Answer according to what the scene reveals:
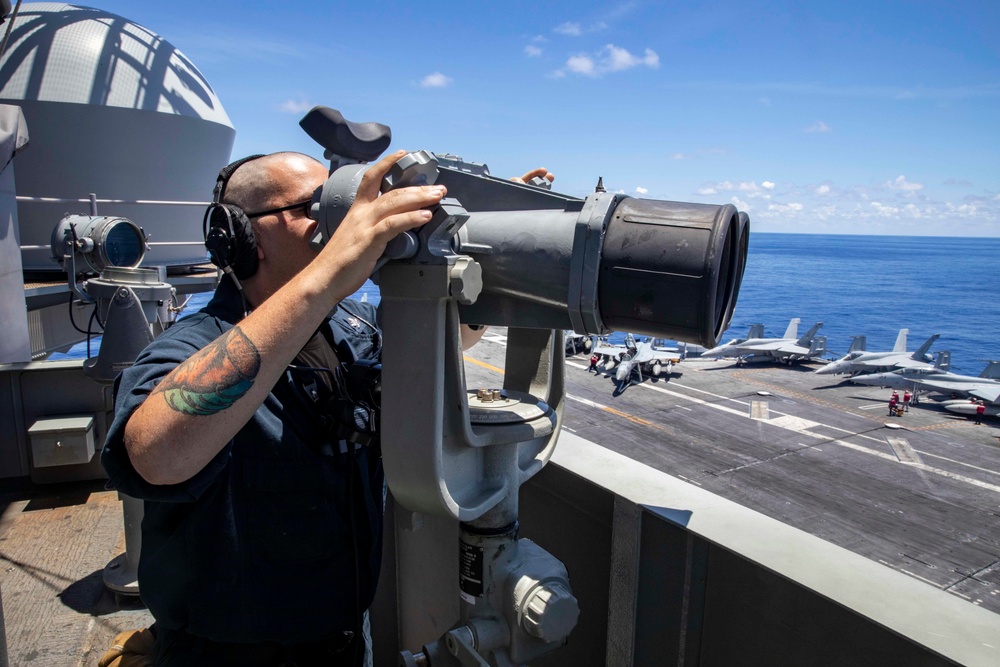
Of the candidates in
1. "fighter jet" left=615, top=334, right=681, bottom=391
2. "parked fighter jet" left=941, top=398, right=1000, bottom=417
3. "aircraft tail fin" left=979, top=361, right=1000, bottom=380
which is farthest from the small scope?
"aircraft tail fin" left=979, top=361, right=1000, bottom=380

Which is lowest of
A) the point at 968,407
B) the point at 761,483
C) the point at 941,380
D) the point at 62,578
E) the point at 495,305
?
the point at 761,483

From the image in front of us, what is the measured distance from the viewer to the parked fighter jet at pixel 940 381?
27906mm

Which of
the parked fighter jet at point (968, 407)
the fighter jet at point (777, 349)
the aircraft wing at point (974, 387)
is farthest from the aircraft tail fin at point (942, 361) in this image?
the fighter jet at point (777, 349)

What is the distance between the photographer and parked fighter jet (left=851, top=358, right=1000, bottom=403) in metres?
27.9

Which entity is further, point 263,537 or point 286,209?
point 286,209

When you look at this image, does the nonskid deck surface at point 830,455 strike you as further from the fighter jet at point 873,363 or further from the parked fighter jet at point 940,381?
the fighter jet at point 873,363

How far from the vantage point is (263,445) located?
64.5 inches

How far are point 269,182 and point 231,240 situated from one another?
0.21 meters

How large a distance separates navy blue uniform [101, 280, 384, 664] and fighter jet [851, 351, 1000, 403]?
3333 centimetres

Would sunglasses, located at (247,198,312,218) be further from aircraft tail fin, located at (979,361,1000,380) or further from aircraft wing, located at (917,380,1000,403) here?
aircraft tail fin, located at (979,361,1000,380)

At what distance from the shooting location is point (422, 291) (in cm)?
142

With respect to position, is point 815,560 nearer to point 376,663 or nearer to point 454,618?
point 454,618

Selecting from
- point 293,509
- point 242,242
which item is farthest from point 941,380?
point 242,242

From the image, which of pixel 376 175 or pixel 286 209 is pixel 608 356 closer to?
pixel 286 209
